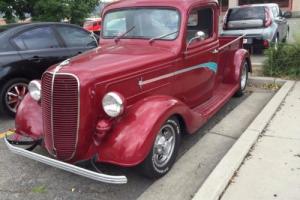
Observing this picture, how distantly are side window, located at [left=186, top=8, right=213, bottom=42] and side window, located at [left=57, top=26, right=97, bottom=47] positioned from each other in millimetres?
2777

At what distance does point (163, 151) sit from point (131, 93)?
0.75 metres

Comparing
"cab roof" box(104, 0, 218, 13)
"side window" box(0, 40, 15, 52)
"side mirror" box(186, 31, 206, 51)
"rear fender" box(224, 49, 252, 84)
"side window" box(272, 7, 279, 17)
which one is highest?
"cab roof" box(104, 0, 218, 13)

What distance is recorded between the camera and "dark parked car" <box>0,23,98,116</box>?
6.61 metres

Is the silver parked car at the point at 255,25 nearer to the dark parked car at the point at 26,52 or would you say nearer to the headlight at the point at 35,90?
the dark parked car at the point at 26,52

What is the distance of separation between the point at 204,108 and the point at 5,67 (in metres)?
3.40

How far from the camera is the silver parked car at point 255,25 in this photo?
12.3 metres

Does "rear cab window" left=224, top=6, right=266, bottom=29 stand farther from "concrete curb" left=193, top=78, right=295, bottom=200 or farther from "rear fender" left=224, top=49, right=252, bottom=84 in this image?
"concrete curb" left=193, top=78, right=295, bottom=200

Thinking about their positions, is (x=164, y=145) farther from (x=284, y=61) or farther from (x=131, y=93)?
(x=284, y=61)

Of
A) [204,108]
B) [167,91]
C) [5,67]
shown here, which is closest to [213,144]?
[204,108]

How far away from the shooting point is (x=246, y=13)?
1312 centimetres

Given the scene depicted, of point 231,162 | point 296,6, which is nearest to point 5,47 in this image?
point 231,162

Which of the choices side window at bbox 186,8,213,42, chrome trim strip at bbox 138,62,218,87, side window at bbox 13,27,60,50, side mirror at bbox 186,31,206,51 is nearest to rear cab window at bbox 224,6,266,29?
side window at bbox 186,8,213,42

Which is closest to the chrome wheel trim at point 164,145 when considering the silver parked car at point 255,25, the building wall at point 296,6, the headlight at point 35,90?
the headlight at point 35,90

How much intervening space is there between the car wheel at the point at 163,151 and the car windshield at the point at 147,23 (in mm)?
1297
